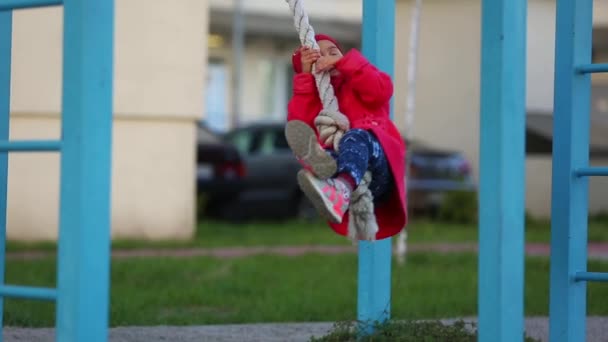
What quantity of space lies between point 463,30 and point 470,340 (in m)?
17.6

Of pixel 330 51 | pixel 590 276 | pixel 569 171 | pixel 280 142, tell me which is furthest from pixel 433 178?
pixel 330 51

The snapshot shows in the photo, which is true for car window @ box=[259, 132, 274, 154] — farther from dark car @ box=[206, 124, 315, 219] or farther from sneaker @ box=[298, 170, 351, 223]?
sneaker @ box=[298, 170, 351, 223]

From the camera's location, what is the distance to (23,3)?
4.46m

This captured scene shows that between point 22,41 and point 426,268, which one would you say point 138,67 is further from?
point 426,268

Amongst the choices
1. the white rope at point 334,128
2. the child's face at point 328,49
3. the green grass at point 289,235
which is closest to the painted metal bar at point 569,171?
the white rope at point 334,128

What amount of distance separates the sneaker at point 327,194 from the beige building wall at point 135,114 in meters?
9.10

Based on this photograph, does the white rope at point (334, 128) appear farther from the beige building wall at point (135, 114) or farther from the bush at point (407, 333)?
the beige building wall at point (135, 114)

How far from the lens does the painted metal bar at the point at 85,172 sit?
3.98m

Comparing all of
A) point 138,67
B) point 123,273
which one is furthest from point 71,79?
point 138,67

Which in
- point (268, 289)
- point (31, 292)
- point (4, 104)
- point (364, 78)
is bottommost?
point (268, 289)

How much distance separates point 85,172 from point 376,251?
2.04 m

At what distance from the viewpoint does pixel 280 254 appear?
42.2 feet

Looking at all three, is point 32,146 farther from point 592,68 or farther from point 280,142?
point 280,142

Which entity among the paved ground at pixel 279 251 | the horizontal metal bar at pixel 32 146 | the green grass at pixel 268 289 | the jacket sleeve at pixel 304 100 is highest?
the jacket sleeve at pixel 304 100
